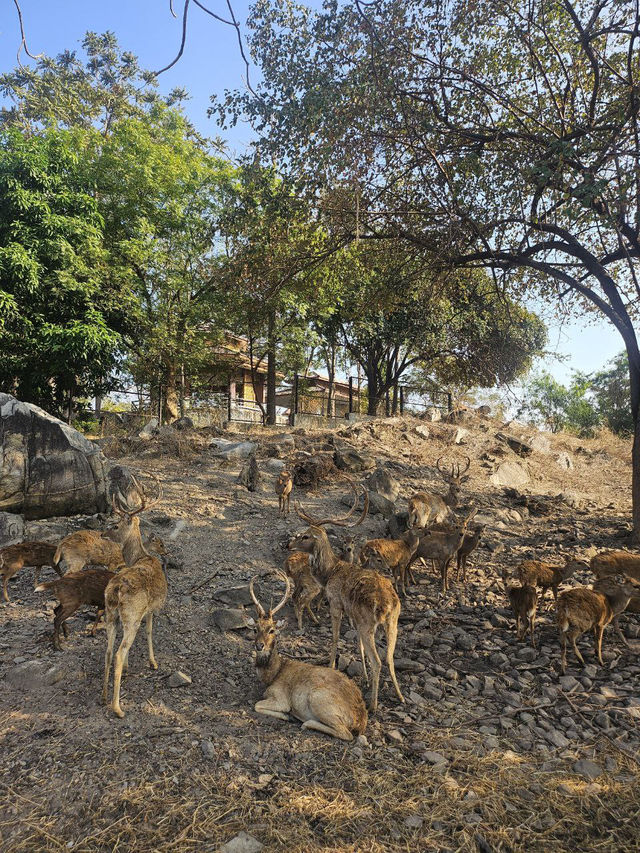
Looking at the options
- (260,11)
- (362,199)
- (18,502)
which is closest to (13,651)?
(18,502)

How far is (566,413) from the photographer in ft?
123

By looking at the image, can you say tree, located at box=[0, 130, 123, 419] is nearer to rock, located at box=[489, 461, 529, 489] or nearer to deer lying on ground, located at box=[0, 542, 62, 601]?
deer lying on ground, located at box=[0, 542, 62, 601]

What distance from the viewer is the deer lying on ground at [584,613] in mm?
5547

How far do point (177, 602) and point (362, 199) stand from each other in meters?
8.16

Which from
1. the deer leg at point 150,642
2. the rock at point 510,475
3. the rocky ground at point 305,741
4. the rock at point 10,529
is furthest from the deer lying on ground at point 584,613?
the rock at point 510,475

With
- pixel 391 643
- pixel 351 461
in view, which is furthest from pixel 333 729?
pixel 351 461

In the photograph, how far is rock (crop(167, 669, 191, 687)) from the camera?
5.00 metres

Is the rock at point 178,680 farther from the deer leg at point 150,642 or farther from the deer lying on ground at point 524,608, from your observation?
the deer lying on ground at point 524,608

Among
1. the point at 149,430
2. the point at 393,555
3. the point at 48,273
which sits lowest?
the point at 393,555

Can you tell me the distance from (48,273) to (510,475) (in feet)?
53.9

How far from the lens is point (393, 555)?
7484 mm

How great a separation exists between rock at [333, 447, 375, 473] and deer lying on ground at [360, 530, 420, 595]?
18.2 feet

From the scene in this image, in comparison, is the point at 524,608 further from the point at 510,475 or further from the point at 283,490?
the point at 510,475

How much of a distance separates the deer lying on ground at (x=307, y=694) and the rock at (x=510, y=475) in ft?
38.9
